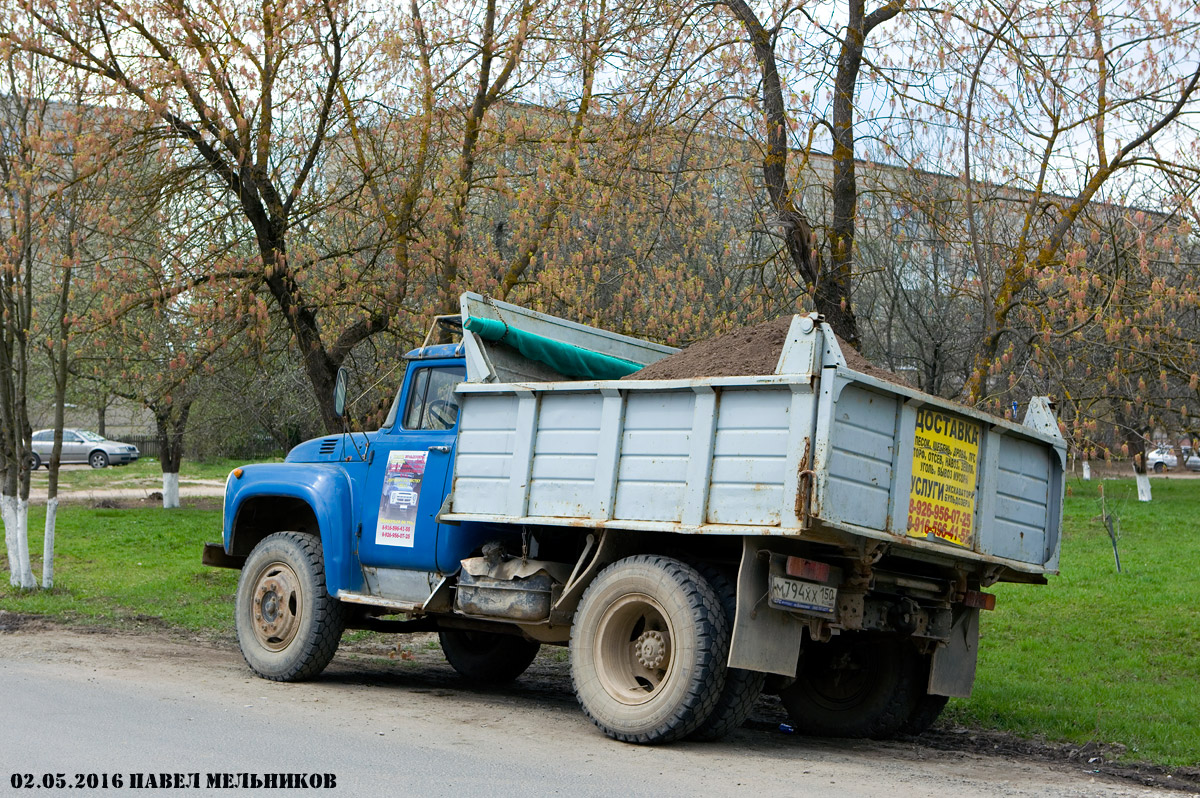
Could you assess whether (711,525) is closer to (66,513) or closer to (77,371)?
(77,371)

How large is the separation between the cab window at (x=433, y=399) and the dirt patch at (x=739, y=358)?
1.52 meters

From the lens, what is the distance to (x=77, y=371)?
22.6 m

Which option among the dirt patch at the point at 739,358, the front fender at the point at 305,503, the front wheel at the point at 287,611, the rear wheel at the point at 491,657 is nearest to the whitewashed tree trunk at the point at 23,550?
the front fender at the point at 305,503

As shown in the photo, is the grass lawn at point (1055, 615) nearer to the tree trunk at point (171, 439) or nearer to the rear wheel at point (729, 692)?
the tree trunk at point (171, 439)

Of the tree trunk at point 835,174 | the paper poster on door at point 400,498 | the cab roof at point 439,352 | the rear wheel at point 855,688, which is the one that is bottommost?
the rear wheel at point 855,688

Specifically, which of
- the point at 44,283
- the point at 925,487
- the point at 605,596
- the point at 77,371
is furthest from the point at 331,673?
the point at 77,371

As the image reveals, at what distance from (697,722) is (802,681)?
5.93ft

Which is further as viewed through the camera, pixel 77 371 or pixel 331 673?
pixel 77 371

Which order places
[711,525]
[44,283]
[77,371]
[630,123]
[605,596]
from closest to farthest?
[711,525], [605,596], [630,123], [44,283], [77,371]

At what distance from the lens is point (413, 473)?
8688 millimetres

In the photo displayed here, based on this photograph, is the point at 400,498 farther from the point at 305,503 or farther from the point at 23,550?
the point at 23,550

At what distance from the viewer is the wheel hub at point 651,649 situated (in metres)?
7.11

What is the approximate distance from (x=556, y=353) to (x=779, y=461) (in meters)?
2.80

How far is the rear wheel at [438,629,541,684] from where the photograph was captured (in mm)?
10062
